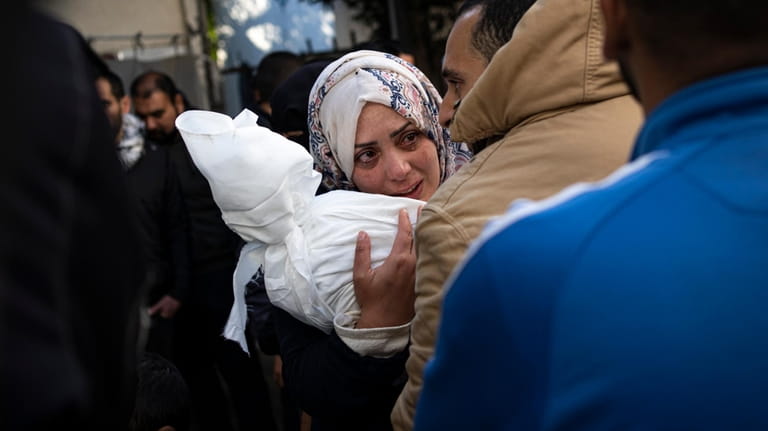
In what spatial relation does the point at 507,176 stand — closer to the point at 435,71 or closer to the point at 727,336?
the point at 727,336

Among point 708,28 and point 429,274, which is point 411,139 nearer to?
point 429,274

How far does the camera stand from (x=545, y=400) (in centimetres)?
84

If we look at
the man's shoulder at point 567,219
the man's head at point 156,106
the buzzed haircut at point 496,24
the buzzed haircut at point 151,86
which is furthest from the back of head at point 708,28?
the buzzed haircut at point 151,86

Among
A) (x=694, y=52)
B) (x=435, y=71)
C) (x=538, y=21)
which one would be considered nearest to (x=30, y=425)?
(x=694, y=52)

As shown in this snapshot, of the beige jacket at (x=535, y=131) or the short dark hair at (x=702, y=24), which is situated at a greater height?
the short dark hair at (x=702, y=24)

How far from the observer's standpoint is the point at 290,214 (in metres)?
1.97

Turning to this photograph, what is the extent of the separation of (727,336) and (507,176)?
0.63m

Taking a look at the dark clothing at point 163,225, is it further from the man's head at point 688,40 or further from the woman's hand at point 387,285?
the man's head at point 688,40

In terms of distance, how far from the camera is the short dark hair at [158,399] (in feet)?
7.95

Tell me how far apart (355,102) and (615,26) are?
Result: 1.34m

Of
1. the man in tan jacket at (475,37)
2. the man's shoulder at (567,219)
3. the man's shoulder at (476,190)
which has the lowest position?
the man's shoulder at (476,190)

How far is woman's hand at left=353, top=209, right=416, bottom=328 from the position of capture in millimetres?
1812

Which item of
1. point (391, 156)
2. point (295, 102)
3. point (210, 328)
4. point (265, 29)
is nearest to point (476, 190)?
point (391, 156)

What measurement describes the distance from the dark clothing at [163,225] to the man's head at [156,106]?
0.72 meters
